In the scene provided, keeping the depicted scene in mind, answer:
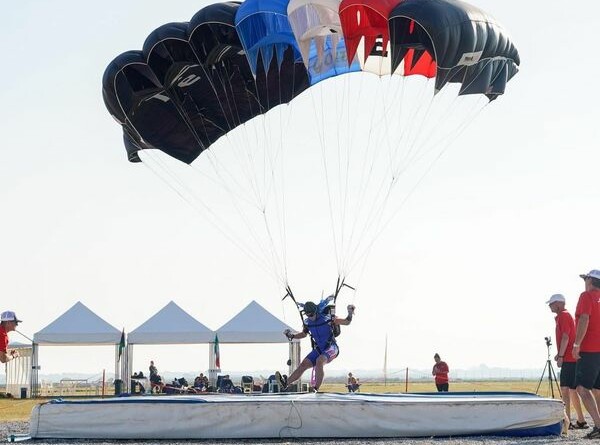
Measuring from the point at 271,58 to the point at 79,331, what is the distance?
16680 millimetres

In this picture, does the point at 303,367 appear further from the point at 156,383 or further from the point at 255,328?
the point at 255,328

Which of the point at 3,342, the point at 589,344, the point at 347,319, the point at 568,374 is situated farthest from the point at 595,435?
the point at 3,342

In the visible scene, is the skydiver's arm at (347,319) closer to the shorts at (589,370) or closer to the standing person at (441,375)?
the shorts at (589,370)

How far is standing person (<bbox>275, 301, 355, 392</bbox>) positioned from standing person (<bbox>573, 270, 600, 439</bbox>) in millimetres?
3327

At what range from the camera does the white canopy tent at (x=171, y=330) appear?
28.3 metres

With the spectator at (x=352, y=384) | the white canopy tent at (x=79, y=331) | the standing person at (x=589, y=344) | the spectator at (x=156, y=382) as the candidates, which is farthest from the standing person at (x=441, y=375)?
the standing person at (x=589, y=344)

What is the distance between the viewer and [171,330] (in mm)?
28328

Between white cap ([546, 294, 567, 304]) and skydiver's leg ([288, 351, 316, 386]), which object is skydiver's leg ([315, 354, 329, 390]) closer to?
skydiver's leg ([288, 351, 316, 386])

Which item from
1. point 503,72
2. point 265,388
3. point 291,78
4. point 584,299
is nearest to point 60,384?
point 265,388

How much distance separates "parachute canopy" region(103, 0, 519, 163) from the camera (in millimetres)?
12953

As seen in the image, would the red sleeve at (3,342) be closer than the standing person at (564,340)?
No

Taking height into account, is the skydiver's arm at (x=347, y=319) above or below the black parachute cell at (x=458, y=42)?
below

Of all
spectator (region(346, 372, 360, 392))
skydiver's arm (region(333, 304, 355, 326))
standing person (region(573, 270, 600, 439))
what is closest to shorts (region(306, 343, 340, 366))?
skydiver's arm (region(333, 304, 355, 326))

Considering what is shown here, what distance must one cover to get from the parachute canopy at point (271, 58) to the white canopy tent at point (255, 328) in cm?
1203
